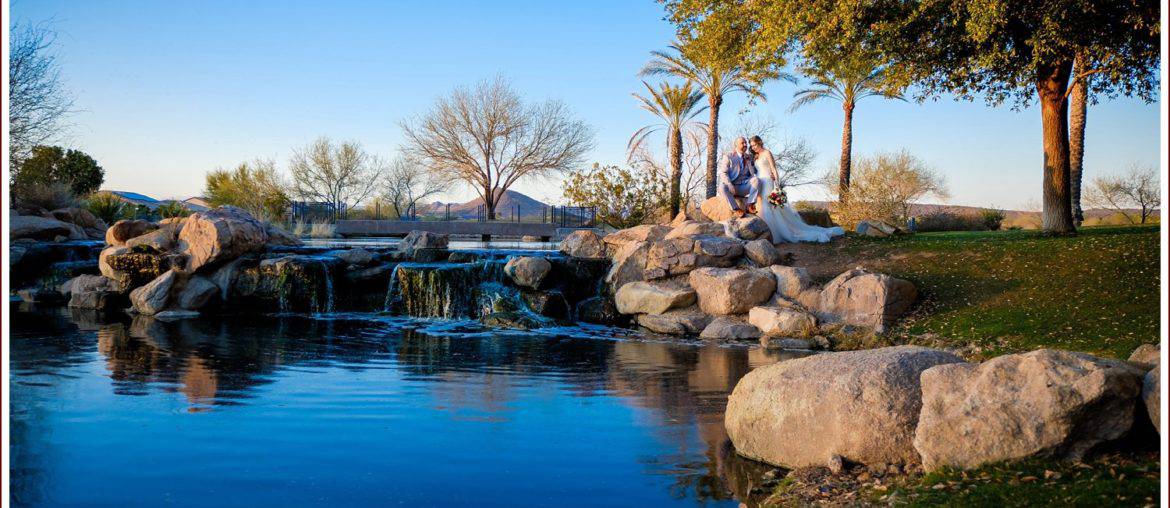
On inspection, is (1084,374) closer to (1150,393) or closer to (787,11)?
(1150,393)

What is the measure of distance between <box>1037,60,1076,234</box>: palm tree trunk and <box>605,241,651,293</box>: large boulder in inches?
338

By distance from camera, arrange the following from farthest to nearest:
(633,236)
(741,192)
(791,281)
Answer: (741,192) → (633,236) → (791,281)

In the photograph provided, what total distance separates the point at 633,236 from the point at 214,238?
8.71 meters

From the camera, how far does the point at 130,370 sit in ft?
29.0

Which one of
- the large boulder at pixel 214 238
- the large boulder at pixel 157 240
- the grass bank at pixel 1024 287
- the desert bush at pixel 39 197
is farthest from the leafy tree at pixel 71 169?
the grass bank at pixel 1024 287

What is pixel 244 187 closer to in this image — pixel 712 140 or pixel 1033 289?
pixel 712 140

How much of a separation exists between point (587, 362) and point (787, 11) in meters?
8.30

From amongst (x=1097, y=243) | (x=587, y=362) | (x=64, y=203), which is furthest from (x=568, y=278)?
(x=64, y=203)

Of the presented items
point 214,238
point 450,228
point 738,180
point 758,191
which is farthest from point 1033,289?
point 450,228

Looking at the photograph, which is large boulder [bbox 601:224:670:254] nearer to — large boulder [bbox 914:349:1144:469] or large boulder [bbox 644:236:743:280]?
large boulder [bbox 644:236:743:280]

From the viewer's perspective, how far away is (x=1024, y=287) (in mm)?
12555

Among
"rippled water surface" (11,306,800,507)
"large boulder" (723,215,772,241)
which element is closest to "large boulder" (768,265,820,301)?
"large boulder" (723,215,772,241)

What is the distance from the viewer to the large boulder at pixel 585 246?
1736 cm

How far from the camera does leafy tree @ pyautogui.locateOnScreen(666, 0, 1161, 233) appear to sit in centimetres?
1322
